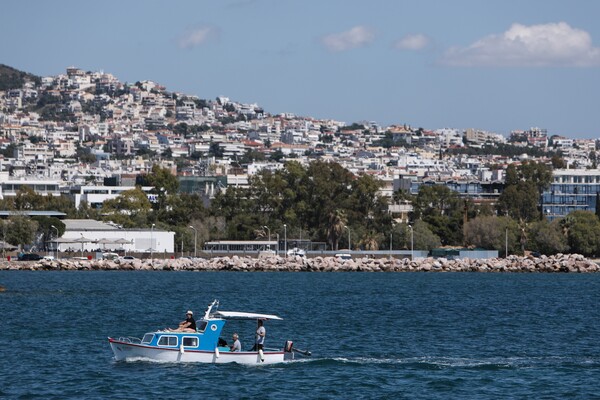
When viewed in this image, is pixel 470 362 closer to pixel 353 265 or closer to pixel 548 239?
pixel 353 265

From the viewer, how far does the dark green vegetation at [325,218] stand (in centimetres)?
10988

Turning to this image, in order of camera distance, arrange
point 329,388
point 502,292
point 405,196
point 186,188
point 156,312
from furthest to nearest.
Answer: point 186,188 → point 405,196 → point 502,292 → point 156,312 → point 329,388

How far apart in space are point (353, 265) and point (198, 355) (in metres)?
63.3

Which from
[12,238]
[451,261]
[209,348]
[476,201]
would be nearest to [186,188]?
[476,201]

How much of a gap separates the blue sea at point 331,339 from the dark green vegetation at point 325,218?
114ft

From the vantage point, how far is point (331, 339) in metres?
40.6

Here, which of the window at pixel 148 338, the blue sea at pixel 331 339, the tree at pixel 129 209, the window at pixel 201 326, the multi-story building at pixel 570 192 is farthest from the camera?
the multi-story building at pixel 570 192

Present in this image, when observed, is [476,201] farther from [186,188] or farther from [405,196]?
[186,188]

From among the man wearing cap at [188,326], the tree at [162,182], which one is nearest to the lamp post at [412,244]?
the tree at [162,182]

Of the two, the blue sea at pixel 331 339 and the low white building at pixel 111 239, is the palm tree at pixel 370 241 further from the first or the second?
the blue sea at pixel 331 339

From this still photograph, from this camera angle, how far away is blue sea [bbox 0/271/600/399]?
99.8 feet

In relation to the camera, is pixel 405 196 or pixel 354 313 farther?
pixel 405 196

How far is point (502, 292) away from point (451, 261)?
2957cm

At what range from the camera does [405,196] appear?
13462cm
